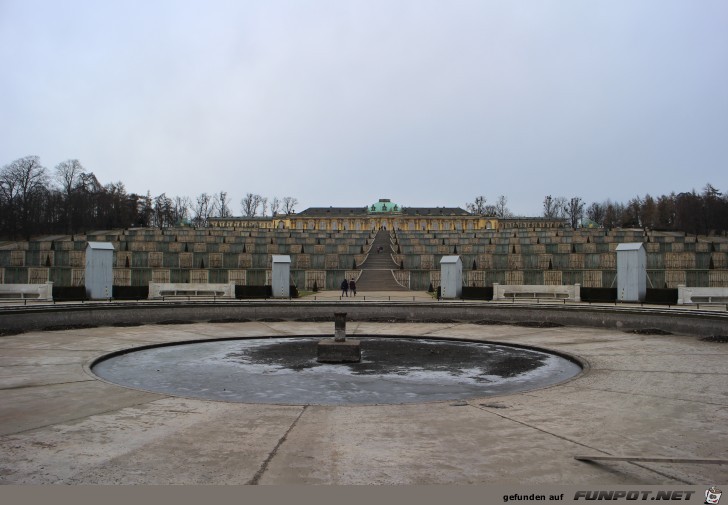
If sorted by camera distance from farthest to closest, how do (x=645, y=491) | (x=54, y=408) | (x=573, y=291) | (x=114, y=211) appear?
(x=114, y=211) < (x=573, y=291) < (x=54, y=408) < (x=645, y=491)

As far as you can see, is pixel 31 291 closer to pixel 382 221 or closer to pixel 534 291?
pixel 534 291

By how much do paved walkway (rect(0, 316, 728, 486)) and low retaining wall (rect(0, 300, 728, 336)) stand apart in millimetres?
11060

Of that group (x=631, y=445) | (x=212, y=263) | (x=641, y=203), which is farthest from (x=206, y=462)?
(x=641, y=203)

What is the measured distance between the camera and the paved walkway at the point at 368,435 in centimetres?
823

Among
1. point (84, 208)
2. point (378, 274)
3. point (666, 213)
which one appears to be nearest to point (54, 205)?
point (84, 208)

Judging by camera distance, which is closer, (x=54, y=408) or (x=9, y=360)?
(x=54, y=408)

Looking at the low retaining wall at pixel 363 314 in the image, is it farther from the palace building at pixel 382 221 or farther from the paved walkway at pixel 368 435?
the palace building at pixel 382 221

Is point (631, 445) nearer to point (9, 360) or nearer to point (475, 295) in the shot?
point (9, 360)

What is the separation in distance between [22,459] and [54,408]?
3.61 meters

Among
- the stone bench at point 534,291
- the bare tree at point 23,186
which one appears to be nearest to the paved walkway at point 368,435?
the stone bench at point 534,291

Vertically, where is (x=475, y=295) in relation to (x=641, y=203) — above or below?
below

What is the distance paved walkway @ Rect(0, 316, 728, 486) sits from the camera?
8227 millimetres

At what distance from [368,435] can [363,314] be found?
74.1ft

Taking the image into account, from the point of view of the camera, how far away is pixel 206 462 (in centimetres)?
874
